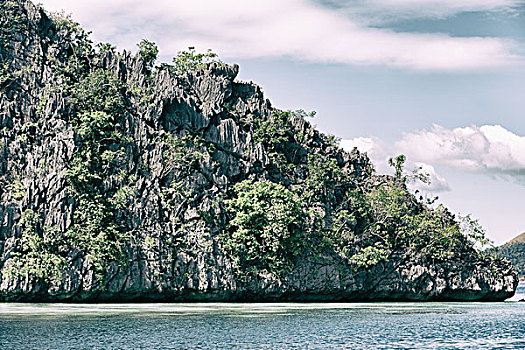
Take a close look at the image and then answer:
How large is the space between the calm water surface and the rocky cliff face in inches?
136

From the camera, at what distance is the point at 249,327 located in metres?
32.6

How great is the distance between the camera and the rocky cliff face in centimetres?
4675

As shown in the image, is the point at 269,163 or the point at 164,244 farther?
the point at 269,163

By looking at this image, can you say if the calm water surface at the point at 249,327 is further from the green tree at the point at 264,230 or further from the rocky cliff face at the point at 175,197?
A: the green tree at the point at 264,230

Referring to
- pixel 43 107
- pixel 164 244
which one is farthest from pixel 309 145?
pixel 43 107

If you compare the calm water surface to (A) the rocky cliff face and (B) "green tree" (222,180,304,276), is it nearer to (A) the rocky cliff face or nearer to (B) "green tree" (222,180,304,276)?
(A) the rocky cliff face

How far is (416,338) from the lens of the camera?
30328mm

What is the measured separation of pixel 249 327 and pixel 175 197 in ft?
64.4

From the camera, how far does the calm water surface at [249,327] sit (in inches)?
1088

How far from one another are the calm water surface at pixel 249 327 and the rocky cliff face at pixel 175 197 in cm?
345

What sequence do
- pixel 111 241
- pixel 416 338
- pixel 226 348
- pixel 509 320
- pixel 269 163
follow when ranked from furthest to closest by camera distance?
pixel 269 163, pixel 111 241, pixel 509 320, pixel 416 338, pixel 226 348

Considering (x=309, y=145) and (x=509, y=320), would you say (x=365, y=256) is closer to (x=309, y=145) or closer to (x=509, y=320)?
(x=309, y=145)

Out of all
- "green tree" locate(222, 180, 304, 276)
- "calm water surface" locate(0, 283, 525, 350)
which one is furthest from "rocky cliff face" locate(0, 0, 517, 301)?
"calm water surface" locate(0, 283, 525, 350)

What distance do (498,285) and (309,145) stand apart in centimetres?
1826
